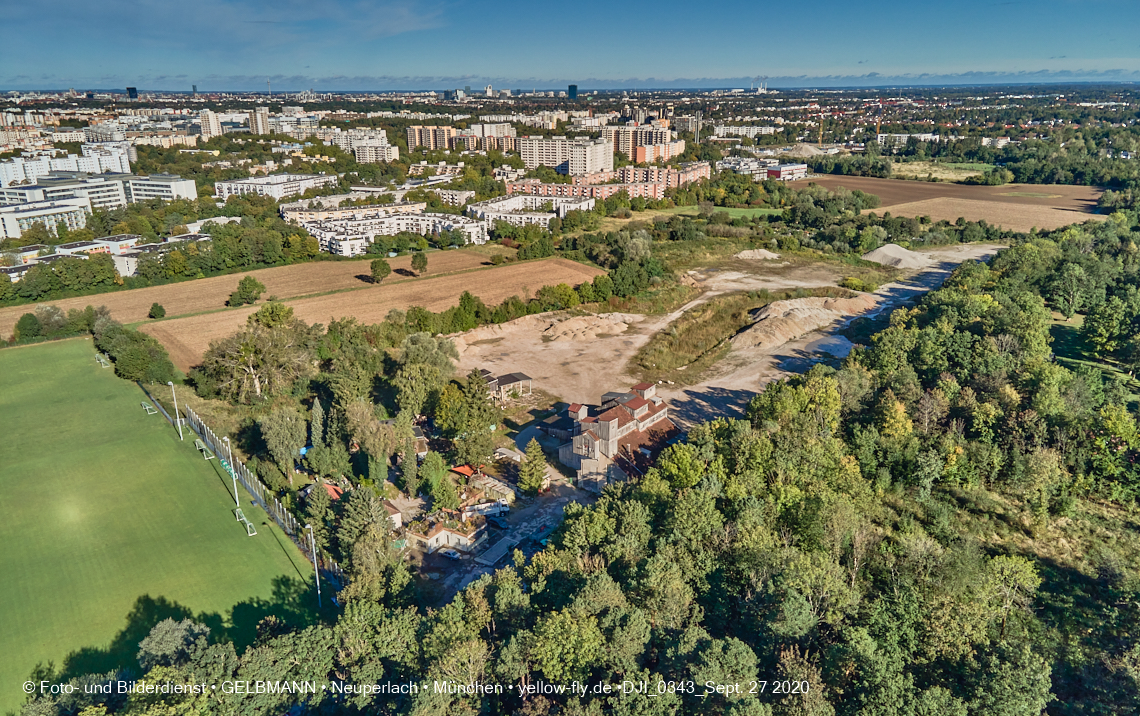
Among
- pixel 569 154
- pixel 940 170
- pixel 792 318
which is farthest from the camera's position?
pixel 940 170

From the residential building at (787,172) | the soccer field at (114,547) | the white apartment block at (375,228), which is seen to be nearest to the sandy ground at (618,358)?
the soccer field at (114,547)

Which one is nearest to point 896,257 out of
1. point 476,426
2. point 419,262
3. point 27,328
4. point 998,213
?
point 998,213

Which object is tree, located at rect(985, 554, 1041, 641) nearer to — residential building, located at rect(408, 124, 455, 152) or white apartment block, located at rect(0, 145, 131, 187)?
white apartment block, located at rect(0, 145, 131, 187)

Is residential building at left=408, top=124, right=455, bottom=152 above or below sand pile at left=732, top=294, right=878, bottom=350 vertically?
above

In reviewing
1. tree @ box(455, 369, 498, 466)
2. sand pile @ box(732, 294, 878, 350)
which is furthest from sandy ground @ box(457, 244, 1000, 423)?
tree @ box(455, 369, 498, 466)

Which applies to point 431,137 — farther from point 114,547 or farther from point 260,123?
point 114,547

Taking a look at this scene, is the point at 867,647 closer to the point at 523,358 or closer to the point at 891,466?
the point at 891,466

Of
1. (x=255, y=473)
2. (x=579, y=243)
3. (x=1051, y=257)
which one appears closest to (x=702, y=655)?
(x=255, y=473)
